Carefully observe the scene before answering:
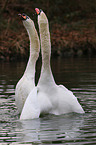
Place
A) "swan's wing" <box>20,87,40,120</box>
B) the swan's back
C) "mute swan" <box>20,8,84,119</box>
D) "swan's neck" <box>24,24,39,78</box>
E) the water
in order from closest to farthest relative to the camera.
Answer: the water → "swan's wing" <box>20,87,40,120</box> → "mute swan" <box>20,8,84,119</box> → the swan's back → "swan's neck" <box>24,24,39,78</box>

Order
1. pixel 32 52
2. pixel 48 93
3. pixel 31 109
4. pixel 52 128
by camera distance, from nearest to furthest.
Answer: pixel 52 128 → pixel 31 109 → pixel 48 93 → pixel 32 52

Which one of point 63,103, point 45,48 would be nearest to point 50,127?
point 63,103

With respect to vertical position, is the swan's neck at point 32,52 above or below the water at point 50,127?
above

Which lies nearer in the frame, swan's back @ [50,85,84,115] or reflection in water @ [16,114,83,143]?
reflection in water @ [16,114,83,143]

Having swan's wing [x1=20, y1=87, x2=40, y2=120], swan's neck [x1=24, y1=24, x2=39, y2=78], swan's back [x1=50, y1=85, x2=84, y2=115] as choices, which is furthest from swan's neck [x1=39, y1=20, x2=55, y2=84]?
swan's neck [x1=24, y1=24, x2=39, y2=78]

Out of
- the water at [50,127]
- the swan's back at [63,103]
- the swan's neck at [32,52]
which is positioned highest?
the swan's neck at [32,52]

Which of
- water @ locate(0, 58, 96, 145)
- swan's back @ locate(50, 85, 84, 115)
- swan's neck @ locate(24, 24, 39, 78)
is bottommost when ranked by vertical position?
water @ locate(0, 58, 96, 145)

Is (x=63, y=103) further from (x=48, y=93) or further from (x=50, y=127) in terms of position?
(x=50, y=127)

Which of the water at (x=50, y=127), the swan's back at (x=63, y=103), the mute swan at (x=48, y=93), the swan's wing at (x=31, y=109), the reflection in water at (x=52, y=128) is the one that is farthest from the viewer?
the swan's back at (x=63, y=103)

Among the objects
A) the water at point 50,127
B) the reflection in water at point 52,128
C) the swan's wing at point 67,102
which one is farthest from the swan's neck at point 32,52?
the reflection in water at point 52,128

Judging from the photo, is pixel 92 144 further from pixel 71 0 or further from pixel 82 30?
pixel 71 0

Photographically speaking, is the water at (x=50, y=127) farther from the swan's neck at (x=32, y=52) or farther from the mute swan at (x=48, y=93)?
the swan's neck at (x=32, y=52)

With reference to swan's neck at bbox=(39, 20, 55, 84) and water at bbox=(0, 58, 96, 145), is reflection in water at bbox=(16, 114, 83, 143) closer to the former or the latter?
water at bbox=(0, 58, 96, 145)

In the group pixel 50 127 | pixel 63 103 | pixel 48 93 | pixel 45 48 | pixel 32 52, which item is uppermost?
pixel 45 48
